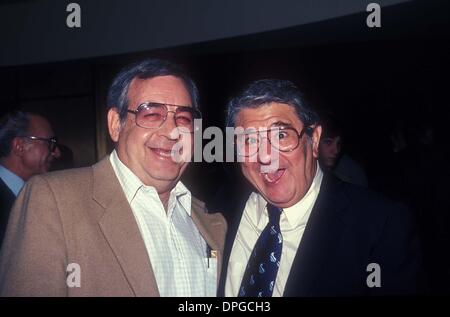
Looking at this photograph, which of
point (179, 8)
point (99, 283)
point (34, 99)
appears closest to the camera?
point (99, 283)

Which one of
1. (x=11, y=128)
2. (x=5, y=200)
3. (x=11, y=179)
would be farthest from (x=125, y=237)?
(x=11, y=128)

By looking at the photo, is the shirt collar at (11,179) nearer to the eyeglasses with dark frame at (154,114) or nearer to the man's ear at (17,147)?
the man's ear at (17,147)

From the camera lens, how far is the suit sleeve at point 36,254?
1.28 m

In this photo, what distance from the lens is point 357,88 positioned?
495 centimetres

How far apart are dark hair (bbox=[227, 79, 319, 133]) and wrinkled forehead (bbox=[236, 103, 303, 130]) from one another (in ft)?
0.05

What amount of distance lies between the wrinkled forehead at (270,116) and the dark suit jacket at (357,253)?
1.18 ft

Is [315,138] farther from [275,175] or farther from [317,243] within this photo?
[317,243]

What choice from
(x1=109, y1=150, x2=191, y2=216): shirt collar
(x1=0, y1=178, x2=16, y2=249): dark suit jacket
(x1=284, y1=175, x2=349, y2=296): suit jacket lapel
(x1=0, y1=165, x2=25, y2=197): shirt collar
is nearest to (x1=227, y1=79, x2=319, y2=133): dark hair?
(x1=284, y1=175, x2=349, y2=296): suit jacket lapel

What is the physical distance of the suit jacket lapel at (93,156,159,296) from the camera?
1354 millimetres

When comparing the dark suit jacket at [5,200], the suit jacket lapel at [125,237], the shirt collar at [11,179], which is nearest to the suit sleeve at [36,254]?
the suit jacket lapel at [125,237]

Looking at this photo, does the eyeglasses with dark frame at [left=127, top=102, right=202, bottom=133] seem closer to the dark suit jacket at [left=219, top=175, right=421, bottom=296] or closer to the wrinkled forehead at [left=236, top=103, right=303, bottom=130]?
the wrinkled forehead at [left=236, top=103, right=303, bottom=130]

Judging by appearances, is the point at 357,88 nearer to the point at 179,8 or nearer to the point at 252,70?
the point at 252,70
